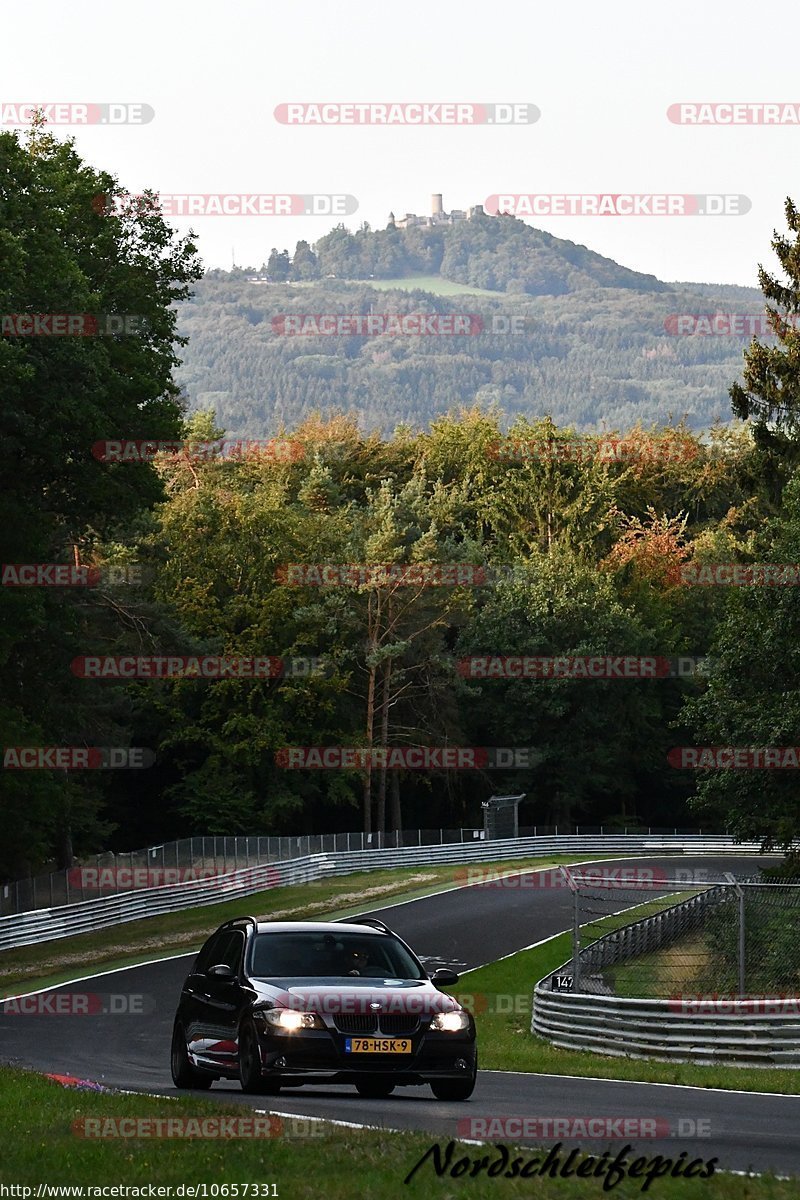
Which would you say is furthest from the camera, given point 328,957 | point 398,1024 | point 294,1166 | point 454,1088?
point 328,957

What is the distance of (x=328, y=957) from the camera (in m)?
15.6

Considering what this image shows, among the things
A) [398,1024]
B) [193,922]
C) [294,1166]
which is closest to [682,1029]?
[398,1024]

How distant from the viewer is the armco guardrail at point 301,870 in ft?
142

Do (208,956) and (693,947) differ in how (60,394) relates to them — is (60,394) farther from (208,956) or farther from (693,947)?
(208,956)

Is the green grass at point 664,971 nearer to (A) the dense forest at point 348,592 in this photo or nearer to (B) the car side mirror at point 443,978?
(A) the dense forest at point 348,592

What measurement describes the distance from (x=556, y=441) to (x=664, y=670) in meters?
15.7

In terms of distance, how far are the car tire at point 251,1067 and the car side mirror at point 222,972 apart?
0.59 metres

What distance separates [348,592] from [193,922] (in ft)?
109

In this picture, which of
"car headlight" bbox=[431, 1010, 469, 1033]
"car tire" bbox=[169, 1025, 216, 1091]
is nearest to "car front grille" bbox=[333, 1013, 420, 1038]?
"car headlight" bbox=[431, 1010, 469, 1033]

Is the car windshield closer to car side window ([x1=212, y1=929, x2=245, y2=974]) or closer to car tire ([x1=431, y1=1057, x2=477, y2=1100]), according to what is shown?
car side window ([x1=212, y1=929, x2=245, y2=974])

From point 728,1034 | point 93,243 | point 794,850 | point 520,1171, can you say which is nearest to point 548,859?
point 794,850

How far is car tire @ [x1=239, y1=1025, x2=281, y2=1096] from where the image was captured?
1461 cm

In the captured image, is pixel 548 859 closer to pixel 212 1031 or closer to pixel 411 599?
pixel 411 599

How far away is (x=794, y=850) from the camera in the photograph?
40.6m
